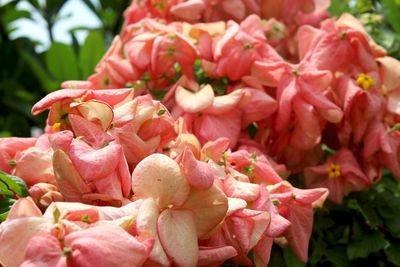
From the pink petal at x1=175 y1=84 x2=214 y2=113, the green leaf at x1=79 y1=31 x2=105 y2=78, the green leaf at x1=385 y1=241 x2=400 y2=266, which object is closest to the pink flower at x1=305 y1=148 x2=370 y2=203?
the green leaf at x1=385 y1=241 x2=400 y2=266

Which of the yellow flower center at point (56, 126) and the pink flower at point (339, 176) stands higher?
the yellow flower center at point (56, 126)

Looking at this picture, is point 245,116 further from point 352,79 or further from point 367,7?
point 367,7

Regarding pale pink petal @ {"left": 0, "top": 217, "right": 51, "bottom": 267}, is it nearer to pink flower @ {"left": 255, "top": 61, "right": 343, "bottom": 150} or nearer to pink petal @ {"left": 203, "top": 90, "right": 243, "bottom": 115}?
pink petal @ {"left": 203, "top": 90, "right": 243, "bottom": 115}

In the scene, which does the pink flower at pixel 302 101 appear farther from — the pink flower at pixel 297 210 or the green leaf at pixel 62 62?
the green leaf at pixel 62 62

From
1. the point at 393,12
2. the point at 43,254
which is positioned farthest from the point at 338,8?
the point at 43,254

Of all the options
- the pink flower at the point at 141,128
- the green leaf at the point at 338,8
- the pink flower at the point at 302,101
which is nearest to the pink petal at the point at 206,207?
the pink flower at the point at 141,128

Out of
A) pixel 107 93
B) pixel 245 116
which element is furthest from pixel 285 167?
pixel 107 93
